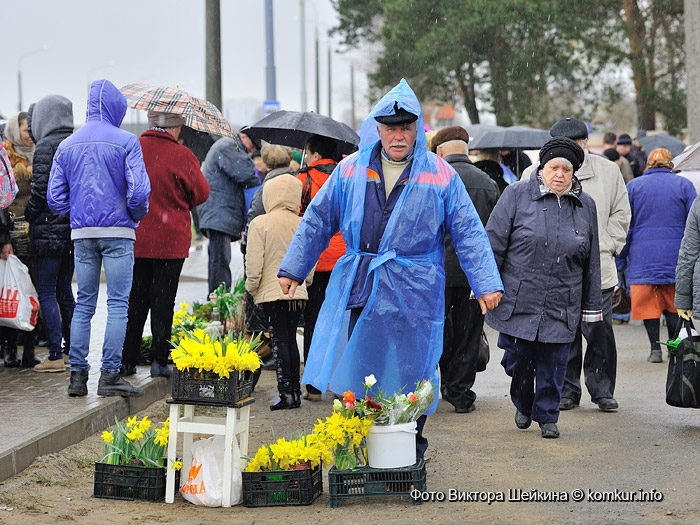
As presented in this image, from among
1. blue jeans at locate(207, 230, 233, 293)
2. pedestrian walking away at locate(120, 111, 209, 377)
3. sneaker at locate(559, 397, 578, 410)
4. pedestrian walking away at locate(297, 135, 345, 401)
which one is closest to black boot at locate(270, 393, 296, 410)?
pedestrian walking away at locate(297, 135, 345, 401)

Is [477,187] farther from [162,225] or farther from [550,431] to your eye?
[162,225]

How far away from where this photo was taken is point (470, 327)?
8.20m

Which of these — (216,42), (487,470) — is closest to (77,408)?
(487,470)

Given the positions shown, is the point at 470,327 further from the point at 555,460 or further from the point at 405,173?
the point at 405,173

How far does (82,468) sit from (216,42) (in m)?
7.90

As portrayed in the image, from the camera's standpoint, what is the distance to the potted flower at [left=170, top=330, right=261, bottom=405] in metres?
5.49

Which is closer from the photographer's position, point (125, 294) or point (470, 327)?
point (125, 294)

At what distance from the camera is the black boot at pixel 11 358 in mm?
9000

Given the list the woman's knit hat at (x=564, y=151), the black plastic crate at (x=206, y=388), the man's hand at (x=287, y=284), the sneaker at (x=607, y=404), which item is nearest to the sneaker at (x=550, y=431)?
Result: the sneaker at (x=607, y=404)

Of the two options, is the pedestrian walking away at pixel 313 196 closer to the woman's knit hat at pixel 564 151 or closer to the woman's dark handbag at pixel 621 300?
the woman's knit hat at pixel 564 151

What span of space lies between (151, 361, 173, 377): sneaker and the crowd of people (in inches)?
0.7

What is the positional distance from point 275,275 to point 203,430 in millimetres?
2637

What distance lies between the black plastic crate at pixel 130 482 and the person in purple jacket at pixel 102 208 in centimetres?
190

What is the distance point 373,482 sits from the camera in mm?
5477
